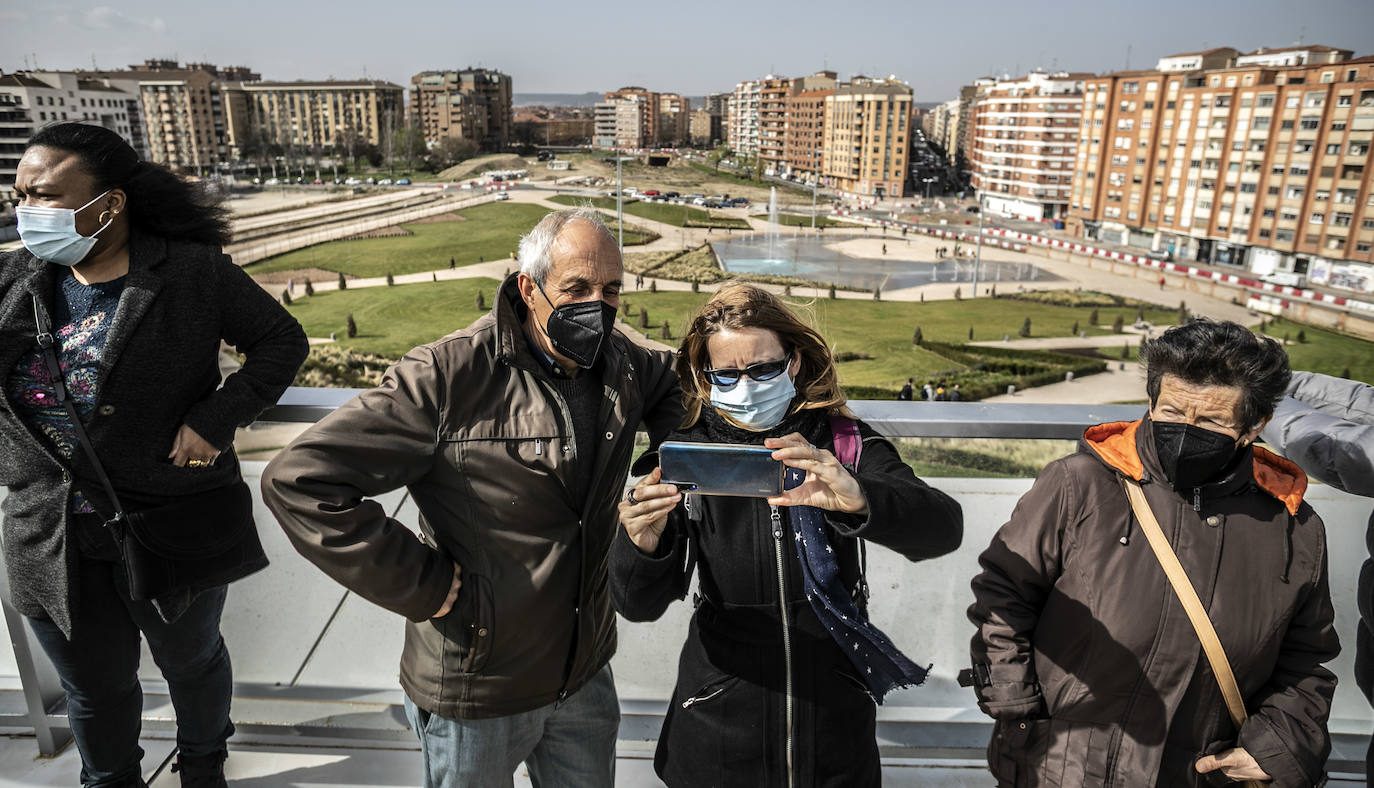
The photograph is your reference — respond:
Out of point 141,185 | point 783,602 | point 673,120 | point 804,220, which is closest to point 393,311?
point 804,220

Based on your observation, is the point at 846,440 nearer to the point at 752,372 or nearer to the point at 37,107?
the point at 752,372

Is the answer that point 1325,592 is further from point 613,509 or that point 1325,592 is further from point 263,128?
point 263,128

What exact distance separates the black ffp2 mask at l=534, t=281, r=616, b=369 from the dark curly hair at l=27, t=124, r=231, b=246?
2.52 feet

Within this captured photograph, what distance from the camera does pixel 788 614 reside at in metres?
1.17

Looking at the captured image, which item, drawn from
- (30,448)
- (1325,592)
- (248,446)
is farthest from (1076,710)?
(248,446)

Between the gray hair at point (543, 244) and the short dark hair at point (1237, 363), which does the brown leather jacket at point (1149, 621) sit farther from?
the gray hair at point (543, 244)

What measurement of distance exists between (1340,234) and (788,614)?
51.5 m

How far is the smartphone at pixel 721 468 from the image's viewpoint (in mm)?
1068

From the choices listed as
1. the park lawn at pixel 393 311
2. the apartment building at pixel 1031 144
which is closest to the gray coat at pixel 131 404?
the park lawn at pixel 393 311

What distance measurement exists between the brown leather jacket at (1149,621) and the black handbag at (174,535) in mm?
1318

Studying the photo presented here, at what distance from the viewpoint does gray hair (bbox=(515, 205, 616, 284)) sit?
1307 mm

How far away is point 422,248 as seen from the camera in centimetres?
4822

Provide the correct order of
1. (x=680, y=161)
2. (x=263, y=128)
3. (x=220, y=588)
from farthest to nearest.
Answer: (x=680, y=161) → (x=263, y=128) → (x=220, y=588)

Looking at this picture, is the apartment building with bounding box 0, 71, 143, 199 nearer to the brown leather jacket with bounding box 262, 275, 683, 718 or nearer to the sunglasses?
the brown leather jacket with bounding box 262, 275, 683, 718
